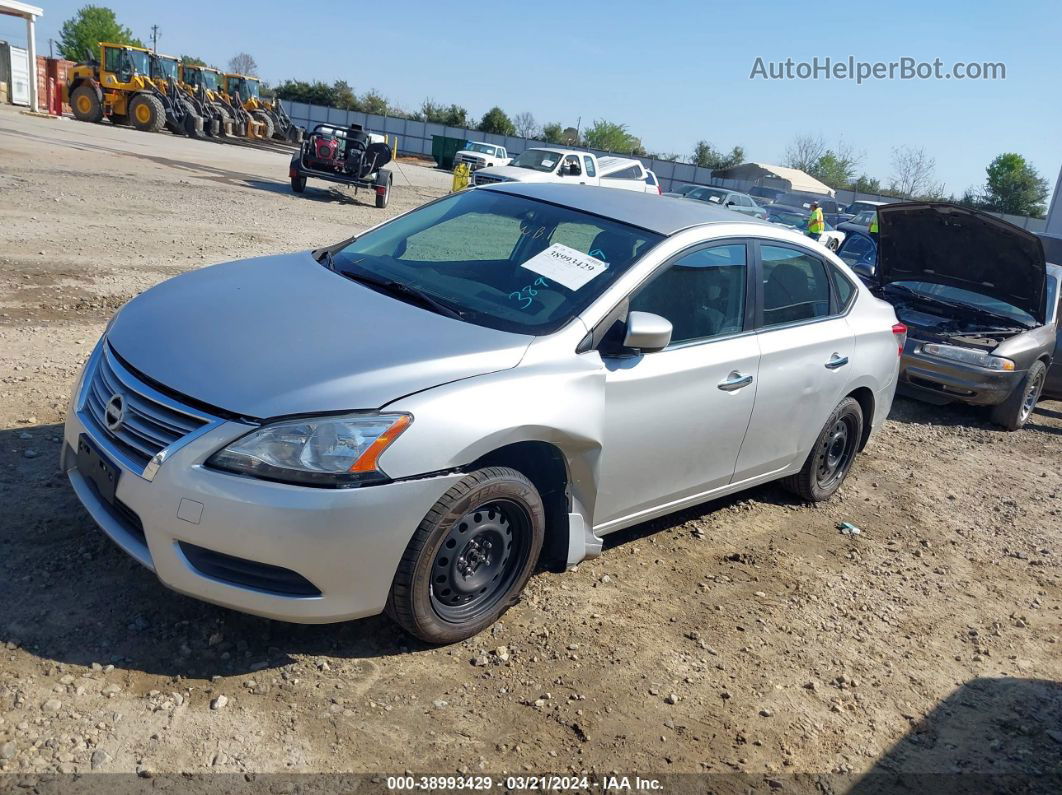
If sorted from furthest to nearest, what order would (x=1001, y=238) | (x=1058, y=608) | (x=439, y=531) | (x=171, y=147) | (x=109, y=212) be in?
1. (x=171, y=147)
2. (x=109, y=212)
3. (x=1001, y=238)
4. (x=1058, y=608)
5. (x=439, y=531)

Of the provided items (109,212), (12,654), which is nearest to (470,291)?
(12,654)

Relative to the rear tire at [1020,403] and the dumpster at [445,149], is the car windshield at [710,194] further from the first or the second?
the dumpster at [445,149]

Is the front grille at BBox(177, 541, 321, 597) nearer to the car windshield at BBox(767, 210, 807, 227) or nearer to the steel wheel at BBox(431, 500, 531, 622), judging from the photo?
the steel wheel at BBox(431, 500, 531, 622)

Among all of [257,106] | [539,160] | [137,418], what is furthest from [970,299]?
[257,106]

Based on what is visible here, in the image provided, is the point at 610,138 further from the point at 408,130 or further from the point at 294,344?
the point at 294,344

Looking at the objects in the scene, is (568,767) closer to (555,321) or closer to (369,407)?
(369,407)

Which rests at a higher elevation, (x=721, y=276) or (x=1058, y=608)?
(x=721, y=276)

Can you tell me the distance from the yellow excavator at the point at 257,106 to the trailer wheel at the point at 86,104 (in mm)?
6541

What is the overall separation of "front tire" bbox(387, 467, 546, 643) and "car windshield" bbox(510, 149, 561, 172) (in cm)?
2174

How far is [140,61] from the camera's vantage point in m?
32.6

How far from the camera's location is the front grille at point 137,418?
2926 mm

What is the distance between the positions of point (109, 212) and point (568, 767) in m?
11.7

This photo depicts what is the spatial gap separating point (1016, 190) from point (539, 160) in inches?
1999

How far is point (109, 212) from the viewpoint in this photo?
12.1m
